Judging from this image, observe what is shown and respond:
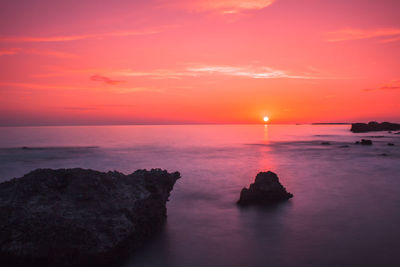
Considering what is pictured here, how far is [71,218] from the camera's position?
6.80m

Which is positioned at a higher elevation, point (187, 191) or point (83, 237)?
point (83, 237)

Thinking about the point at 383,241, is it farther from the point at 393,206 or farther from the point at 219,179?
the point at 219,179

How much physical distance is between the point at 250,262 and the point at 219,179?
14.1 metres

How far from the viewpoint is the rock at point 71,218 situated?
6367 mm

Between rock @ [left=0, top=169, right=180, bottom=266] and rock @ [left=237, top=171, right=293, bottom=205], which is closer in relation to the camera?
rock @ [left=0, top=169, right=180, bottom=266]

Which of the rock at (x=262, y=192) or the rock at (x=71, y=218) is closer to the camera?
the rock at (x=71, y=218)

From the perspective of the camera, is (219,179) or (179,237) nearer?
(179,237)

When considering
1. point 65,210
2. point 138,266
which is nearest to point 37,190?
point 65,210

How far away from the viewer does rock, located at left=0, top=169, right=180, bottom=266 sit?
6.37 m

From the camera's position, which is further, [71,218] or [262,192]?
[262,192]

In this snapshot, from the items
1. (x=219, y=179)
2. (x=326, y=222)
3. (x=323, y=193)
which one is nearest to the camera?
(x=326, y=222)

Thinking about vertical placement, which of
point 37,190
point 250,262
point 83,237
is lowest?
point 250,262

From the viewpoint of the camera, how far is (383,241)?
8.94 metres

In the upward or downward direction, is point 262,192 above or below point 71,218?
below
